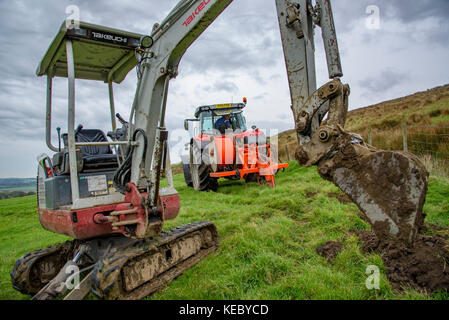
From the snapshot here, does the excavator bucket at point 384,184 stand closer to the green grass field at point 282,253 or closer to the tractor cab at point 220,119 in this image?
the green grass field at point 282,253

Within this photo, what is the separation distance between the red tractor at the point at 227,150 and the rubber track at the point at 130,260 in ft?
15.4

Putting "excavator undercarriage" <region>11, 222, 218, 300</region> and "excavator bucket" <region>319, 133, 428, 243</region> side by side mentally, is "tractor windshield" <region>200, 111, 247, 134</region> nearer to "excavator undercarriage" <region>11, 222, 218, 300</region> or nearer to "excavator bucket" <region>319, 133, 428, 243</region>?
"excavator undercarriage" <region>11, 222, 218, 300</region>

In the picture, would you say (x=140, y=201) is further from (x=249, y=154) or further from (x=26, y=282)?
(x=249, y=154)

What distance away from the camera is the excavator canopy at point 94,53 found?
3349mm

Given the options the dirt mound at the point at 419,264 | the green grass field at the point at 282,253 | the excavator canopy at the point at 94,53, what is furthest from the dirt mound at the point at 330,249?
the excavator canopy at the point at 94,53

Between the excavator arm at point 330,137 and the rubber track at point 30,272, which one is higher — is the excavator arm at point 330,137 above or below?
above

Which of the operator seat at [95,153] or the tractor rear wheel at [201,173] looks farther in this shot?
the tractor rear wheel at [201,173]

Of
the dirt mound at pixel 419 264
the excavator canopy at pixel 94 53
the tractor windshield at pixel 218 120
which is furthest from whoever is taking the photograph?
the tractor windshield at pixel 218 120

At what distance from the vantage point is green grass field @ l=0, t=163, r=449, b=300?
278 centimetres

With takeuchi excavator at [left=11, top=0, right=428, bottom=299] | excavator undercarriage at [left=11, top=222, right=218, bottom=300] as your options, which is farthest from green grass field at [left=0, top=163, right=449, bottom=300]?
A: takeuchi excavator at [left=11, top=0, right=428, bottom=299]

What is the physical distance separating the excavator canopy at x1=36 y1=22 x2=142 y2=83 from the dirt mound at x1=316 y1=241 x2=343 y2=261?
11.1ft

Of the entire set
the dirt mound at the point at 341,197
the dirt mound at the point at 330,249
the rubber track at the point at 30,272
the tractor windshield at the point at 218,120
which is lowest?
the rubber track at the point at 30,272

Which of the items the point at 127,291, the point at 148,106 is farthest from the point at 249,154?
the point at 127,291
